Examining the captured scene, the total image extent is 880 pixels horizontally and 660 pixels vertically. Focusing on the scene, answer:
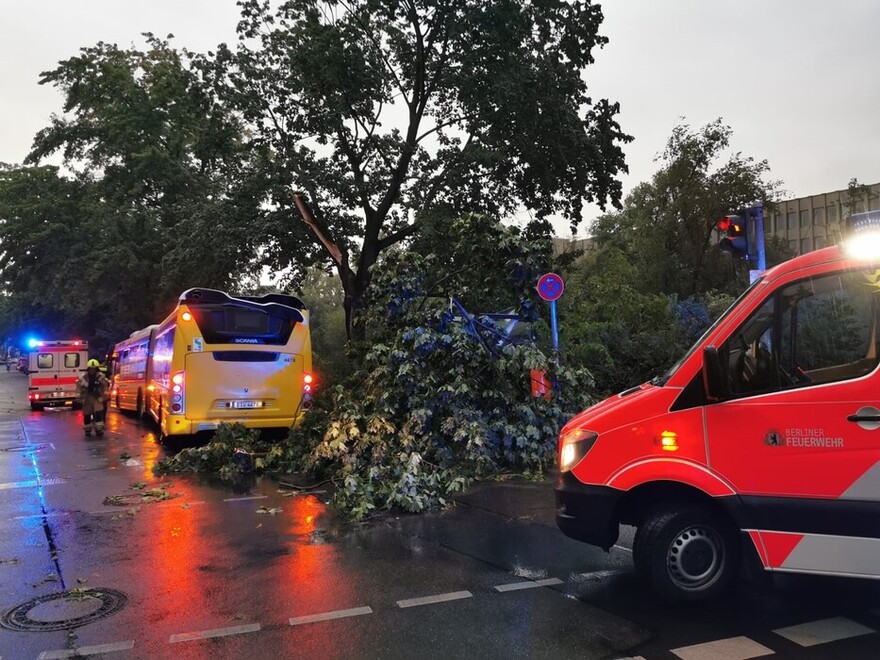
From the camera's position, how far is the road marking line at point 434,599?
16.2ft

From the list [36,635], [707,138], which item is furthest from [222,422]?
[707,138]

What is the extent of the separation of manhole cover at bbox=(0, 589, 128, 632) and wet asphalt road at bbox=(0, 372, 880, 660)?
3cm

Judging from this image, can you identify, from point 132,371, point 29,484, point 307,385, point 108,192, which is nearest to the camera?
point 29,484

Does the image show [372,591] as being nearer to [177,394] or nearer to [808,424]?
[808,424]

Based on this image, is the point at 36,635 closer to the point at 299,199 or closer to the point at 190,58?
the point at 299,199

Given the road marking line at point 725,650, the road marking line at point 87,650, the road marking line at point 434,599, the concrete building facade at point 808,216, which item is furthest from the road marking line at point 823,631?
the concrete building facade at point 808,216

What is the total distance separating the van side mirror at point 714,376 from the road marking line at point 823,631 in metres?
1.52

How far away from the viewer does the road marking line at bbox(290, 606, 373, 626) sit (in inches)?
183

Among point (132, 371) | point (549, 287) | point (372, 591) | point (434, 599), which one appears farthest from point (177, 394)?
point (132, 371)

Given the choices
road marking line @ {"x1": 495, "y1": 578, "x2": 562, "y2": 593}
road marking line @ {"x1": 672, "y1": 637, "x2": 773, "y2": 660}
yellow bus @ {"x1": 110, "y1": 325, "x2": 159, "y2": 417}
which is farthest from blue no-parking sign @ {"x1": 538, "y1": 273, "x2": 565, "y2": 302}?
yellow bus @ {"x1": 110, "y1": 325, "x2": 159, "y2": 417}

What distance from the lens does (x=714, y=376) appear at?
4410mm

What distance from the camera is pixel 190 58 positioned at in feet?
68.9

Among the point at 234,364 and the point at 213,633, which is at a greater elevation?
the point at 234,364

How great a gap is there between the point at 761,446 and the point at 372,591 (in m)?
2.98
